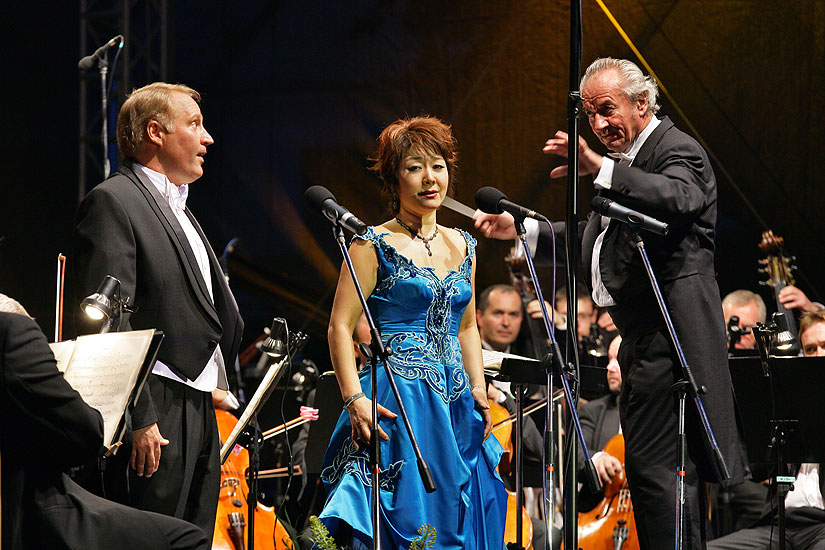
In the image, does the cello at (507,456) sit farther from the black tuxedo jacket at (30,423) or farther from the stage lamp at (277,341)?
the black tuxedo jacket at (30,423)

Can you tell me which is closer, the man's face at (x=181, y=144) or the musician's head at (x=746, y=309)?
the man's face at (x=181, y=144)

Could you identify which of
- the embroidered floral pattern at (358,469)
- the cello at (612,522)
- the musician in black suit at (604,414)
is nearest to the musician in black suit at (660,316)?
the embroidered floral pattern at (358,469)

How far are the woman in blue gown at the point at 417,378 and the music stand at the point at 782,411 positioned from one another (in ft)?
3.97

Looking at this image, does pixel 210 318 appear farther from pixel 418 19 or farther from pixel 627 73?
pixel 418 19

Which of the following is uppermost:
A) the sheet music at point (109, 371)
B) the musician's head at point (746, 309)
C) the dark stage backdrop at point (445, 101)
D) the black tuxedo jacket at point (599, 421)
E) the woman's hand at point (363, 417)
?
the dark stage backdrop at point (445, 101)

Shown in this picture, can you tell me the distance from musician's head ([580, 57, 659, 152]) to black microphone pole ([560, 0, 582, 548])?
759 millimetres

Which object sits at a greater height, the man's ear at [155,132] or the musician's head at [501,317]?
the man's ear at [155,132]

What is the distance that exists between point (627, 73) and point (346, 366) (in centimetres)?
148

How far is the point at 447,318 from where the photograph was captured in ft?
10.7

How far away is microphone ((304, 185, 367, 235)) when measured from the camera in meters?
2.87

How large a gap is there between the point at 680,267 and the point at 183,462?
1741mm

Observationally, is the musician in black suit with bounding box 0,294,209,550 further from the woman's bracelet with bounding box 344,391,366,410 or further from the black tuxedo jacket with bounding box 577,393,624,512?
the black tuxedo jacket with bounding box 577,393,624,512

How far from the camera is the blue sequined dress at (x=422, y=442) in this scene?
303 cm

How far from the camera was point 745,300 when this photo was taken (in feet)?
19.2
